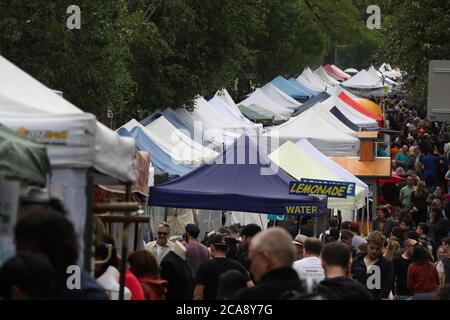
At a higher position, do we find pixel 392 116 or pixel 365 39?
pixel 365 39

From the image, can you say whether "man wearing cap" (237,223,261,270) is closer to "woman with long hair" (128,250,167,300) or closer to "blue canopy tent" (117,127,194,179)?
"woman with long hair" (128,250,167,300)

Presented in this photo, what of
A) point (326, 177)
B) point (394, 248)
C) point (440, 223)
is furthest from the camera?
point (440, 223)

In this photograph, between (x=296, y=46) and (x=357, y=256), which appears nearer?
(x=357, y=256)

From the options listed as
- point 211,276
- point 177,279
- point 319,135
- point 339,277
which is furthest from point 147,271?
point 319,135

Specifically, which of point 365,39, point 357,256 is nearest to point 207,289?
point 357,256

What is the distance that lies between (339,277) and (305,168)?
1150cm

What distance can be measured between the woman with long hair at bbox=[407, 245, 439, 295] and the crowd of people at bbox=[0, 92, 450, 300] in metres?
0.01

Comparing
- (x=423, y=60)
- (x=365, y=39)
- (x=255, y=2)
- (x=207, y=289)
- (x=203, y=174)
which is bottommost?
(x=207, y=289)

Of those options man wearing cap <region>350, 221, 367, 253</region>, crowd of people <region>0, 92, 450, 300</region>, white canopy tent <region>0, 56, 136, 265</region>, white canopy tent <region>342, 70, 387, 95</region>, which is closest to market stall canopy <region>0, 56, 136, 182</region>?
white canopy tent <region>0, 56, 136, 265</region>

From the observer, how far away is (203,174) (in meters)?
16.5

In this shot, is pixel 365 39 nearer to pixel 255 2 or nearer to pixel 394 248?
pixel 255 2

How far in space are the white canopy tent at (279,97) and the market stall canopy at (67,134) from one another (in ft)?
149

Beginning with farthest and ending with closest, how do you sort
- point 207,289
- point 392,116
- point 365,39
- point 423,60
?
point 365,39 < point 392,116 < point 423,60 < point 207,289
